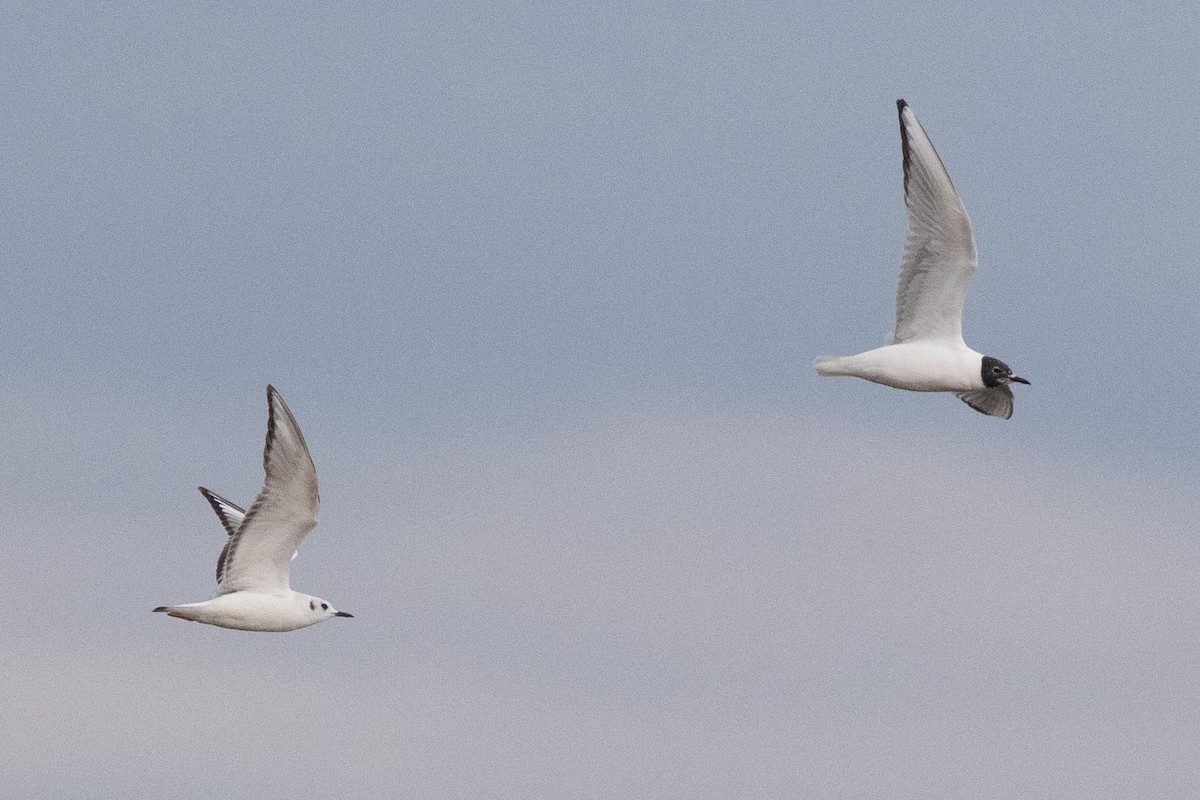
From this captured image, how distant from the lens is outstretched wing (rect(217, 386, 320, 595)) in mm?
30109

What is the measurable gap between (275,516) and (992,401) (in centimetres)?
1048

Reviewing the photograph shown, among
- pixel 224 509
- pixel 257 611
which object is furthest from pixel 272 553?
pixel 224 509

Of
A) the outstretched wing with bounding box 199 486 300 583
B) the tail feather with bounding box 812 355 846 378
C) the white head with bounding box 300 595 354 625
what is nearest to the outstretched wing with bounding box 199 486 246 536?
the outstretched wing with bounding box 199 486 300 583

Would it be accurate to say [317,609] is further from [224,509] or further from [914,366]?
[914,366]

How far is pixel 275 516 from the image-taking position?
31344mm

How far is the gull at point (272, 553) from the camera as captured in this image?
30500mm

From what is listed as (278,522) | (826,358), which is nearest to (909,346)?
(826,358)

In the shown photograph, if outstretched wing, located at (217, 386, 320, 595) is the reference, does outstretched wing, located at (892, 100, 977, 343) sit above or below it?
above

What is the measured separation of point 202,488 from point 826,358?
919cm

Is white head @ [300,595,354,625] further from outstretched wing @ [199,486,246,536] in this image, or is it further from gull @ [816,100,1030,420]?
gull @ [816,100,1030,420]

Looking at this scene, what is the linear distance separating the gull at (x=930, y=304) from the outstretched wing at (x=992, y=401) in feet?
3.48

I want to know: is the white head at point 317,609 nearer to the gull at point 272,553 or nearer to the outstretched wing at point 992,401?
the gull at point 272,553

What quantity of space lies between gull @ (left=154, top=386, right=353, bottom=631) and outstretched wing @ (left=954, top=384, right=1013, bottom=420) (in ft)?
30.6

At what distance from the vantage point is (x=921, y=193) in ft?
106
